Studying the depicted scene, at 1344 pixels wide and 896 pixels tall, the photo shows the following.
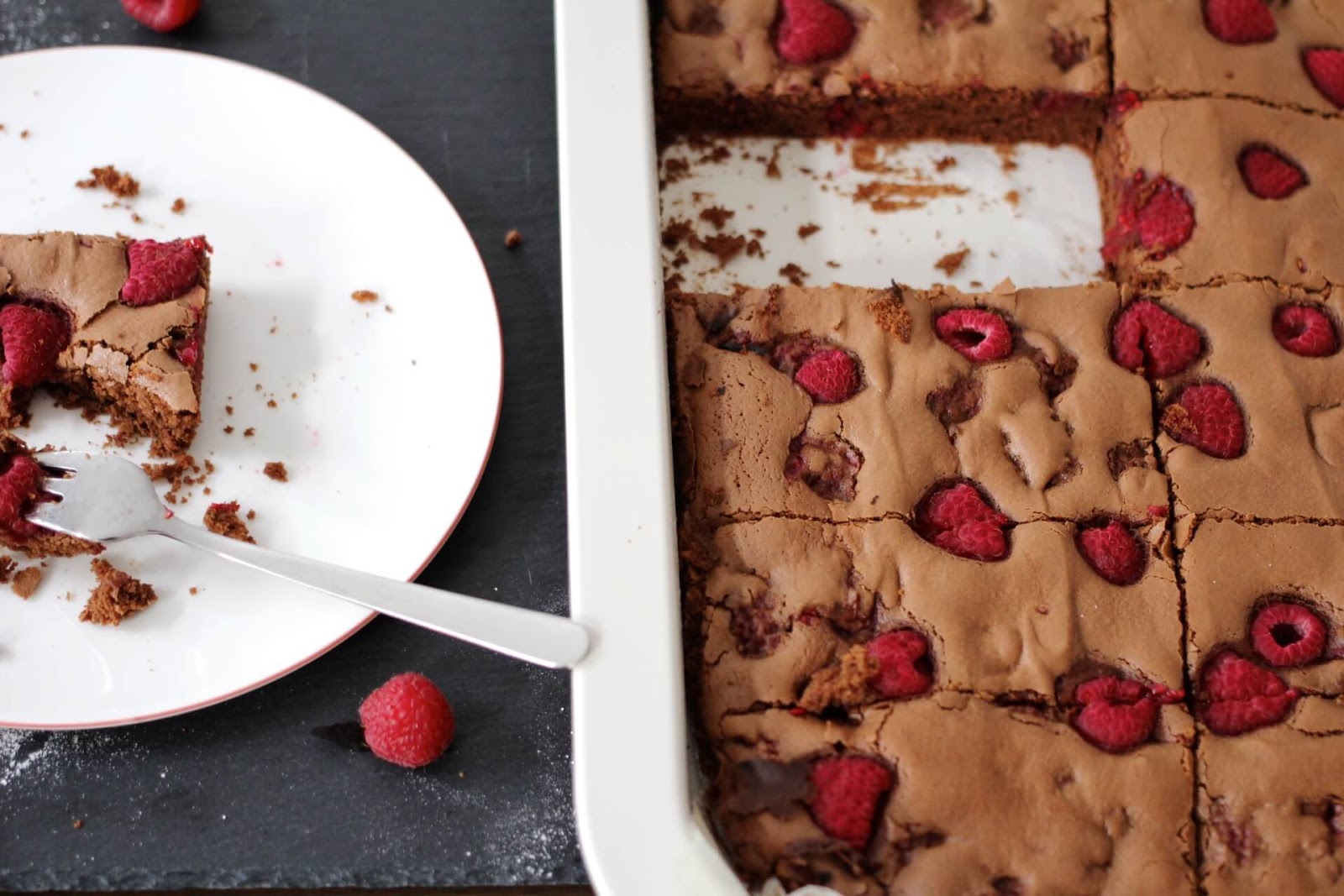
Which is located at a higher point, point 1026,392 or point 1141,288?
point 1141,288

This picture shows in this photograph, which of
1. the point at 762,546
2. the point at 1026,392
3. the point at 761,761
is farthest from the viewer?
the point at 1026,392

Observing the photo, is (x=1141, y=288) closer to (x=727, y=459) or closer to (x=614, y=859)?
(x=727, y=459)

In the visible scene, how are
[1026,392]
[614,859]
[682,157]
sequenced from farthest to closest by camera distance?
1. [682,157]
2. [1026,392]
3. [614,859]

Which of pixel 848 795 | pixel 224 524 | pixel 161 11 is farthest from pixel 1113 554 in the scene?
pixel 161 11

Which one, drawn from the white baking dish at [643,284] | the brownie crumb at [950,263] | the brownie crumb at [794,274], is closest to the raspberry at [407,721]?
the white baking dish at [643,284]

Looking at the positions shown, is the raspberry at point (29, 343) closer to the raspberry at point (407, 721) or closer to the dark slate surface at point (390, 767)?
the dark slate surface at point (390, 767)

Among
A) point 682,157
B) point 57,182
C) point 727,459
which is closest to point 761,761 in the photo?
point 727,459
